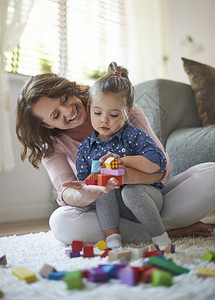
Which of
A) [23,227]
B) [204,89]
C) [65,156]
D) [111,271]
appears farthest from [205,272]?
[204,89]

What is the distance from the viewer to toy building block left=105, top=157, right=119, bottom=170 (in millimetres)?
905

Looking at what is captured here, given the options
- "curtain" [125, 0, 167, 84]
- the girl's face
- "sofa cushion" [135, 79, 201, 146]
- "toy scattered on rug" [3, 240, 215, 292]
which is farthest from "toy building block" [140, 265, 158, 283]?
"curtain" [125, 0, 167, 84]

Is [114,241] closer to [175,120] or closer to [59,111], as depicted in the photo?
[59,111]

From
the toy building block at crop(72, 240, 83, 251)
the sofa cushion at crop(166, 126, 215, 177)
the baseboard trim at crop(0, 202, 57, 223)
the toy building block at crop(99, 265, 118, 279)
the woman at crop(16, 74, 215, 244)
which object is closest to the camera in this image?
the toy building block at crop(99, 265, 118, 279)

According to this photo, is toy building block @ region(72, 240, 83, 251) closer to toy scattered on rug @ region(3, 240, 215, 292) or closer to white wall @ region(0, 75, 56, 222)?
toy scattered on rug @ region(3, 240, 215, 292)

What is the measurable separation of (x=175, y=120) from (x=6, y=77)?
115 cm

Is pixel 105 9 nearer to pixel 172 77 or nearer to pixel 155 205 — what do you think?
pixel 172 77

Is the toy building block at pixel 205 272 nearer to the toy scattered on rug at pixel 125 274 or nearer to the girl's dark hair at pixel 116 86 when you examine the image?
the toy scattered on rug at pixel 125 274

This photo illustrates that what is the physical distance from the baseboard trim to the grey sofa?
33.7 inches

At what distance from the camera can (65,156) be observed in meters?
1.35

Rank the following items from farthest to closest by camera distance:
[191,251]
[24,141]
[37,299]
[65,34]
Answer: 1. [65,34]
2. [24,141]
3. [191,251]
4. [37,299]

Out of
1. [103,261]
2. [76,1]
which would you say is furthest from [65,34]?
[103,261]

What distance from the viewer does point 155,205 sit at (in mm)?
1045

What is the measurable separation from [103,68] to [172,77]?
68 centimetres
